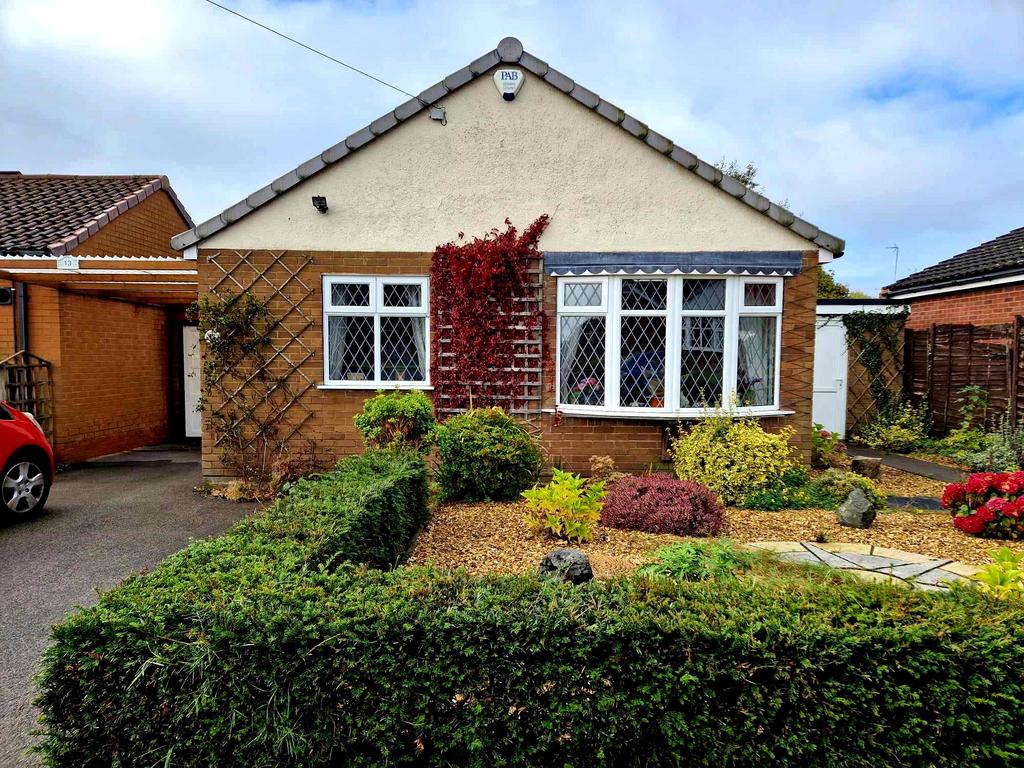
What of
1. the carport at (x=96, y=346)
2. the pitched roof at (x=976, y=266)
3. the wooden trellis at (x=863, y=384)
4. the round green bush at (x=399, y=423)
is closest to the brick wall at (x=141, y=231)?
the carport at (x=96, y=346)

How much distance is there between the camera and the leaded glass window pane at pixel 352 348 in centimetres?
798

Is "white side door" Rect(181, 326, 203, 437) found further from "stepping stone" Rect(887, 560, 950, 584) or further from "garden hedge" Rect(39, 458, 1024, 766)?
"stepping stone" Rect(887, 560, 950, 584)

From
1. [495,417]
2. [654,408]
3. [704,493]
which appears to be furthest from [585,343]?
[704,493]

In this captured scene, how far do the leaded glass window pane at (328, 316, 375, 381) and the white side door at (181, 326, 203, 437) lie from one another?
224 inches

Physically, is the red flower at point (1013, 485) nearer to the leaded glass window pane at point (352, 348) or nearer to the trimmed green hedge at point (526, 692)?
the trimmed green hedge at point (526, 692)

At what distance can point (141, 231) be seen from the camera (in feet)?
37.4

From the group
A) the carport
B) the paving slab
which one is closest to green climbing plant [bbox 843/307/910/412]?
the paving slab

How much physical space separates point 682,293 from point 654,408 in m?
1.53

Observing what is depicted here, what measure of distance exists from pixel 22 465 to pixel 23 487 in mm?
231

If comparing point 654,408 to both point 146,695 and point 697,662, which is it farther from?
point 146,695

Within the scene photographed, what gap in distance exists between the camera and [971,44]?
812cm

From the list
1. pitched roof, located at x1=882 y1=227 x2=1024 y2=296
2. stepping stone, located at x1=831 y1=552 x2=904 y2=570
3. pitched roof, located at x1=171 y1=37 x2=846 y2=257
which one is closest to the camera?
stepping stone, located at x1=831 y1=552 x2=904 y2=570

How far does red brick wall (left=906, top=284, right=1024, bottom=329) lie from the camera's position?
32.4 ft

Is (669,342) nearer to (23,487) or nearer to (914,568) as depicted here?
(914,568)
